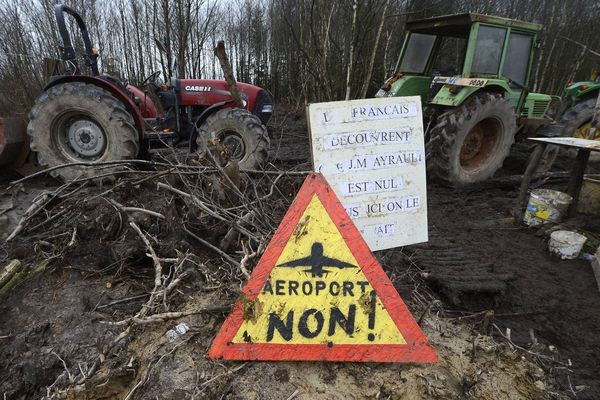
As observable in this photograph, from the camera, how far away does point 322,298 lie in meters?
1.75

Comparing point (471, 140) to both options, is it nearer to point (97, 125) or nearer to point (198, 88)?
point (198, 88)

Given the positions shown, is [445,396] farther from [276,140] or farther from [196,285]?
[276,140]

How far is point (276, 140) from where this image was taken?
8500 millimetres

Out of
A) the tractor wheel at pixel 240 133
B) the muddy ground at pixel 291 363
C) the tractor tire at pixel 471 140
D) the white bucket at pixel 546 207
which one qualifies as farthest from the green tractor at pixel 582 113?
the tractor wheel at pixel 240 133

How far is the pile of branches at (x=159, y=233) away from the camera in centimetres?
230

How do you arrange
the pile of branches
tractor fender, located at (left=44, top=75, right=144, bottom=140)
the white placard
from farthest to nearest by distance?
1. tractor fender, located at (left=44, top=75, right=144, bottom=140)
2. the pile of branches
3. the white placard

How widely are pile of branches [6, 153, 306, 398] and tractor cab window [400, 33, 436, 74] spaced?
3836mm

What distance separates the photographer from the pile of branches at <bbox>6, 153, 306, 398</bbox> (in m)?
2.30

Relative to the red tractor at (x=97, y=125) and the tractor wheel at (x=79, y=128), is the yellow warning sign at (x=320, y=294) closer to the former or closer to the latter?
the red tractor at (x=97, y=125)

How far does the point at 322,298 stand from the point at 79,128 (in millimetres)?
4054

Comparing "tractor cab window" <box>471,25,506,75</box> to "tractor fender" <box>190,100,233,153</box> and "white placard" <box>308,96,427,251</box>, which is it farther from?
"white placard" <box>308,96,427,251</box>

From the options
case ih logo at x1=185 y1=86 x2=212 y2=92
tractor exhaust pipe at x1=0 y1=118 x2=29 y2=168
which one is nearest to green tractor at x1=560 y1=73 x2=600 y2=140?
case ih logo at x1=185 y1=86 x2=212 y2=92

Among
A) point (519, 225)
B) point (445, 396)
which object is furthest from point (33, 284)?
point (519, 225)

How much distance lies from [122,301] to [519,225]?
13.5ft
